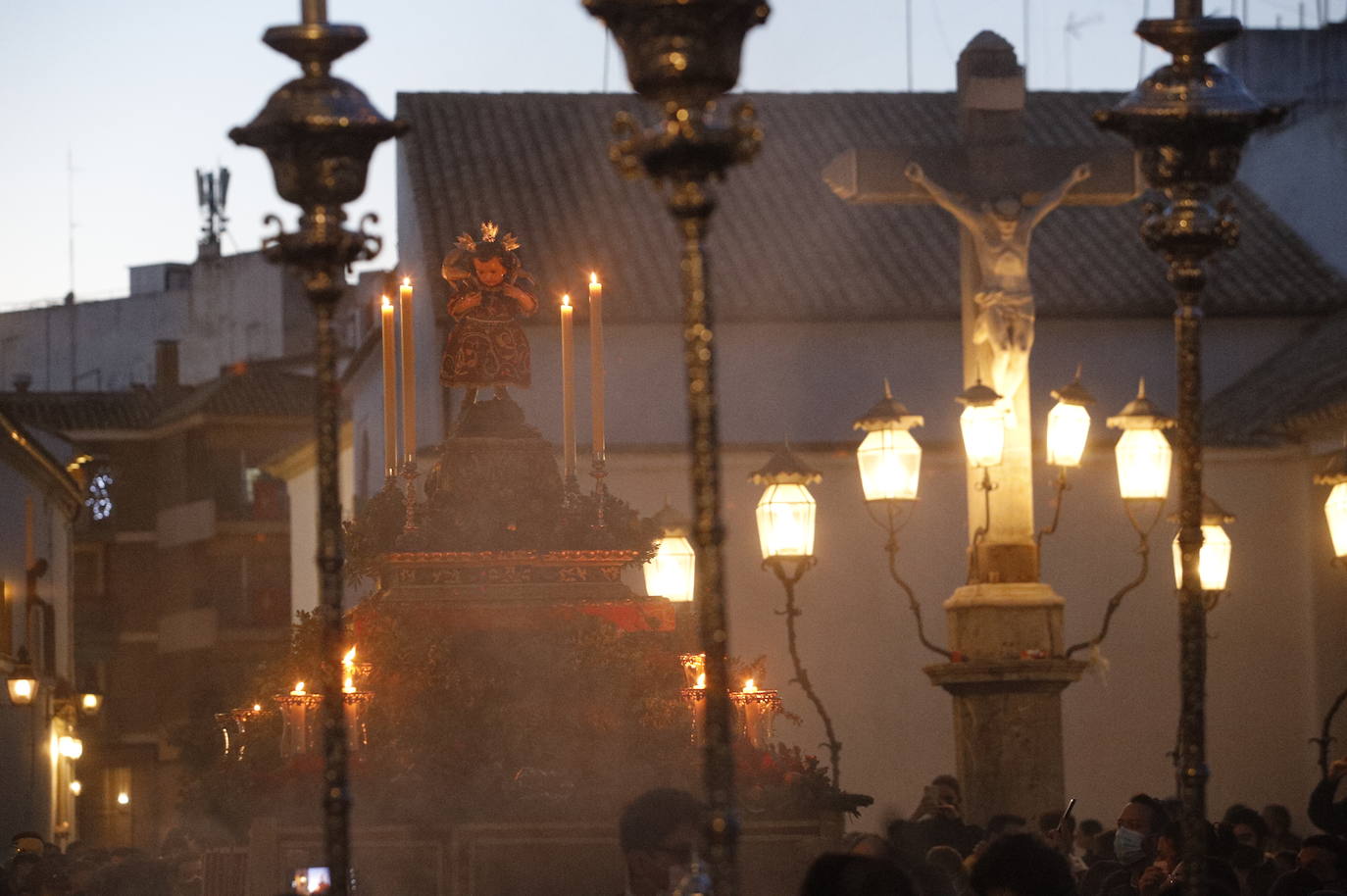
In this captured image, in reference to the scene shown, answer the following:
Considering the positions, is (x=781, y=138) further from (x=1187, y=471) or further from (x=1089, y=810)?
(x=1187, y=471)

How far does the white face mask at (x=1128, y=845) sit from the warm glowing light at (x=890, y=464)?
2762 millimetres

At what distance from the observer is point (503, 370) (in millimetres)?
11344

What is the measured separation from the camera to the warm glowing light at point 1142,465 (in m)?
15.0

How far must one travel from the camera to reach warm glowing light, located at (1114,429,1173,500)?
49.2ft

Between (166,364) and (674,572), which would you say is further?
(166,364)

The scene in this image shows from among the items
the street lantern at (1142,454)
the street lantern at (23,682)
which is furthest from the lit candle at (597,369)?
the street lantern at (23,682)

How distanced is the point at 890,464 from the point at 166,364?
140 feet

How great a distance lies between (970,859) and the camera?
24.8ft

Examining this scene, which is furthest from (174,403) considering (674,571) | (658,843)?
(658,843)

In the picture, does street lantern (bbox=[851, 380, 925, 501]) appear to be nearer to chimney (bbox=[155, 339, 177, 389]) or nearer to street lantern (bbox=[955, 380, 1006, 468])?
street lantern (bbox=[955, 380, 1006, 468])

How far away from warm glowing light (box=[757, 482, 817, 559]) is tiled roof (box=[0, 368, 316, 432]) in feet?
128

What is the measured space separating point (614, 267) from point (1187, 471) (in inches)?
863

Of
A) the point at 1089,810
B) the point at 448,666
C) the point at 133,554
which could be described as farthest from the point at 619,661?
the point at 133,554

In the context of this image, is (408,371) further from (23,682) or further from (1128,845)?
(23,682)
